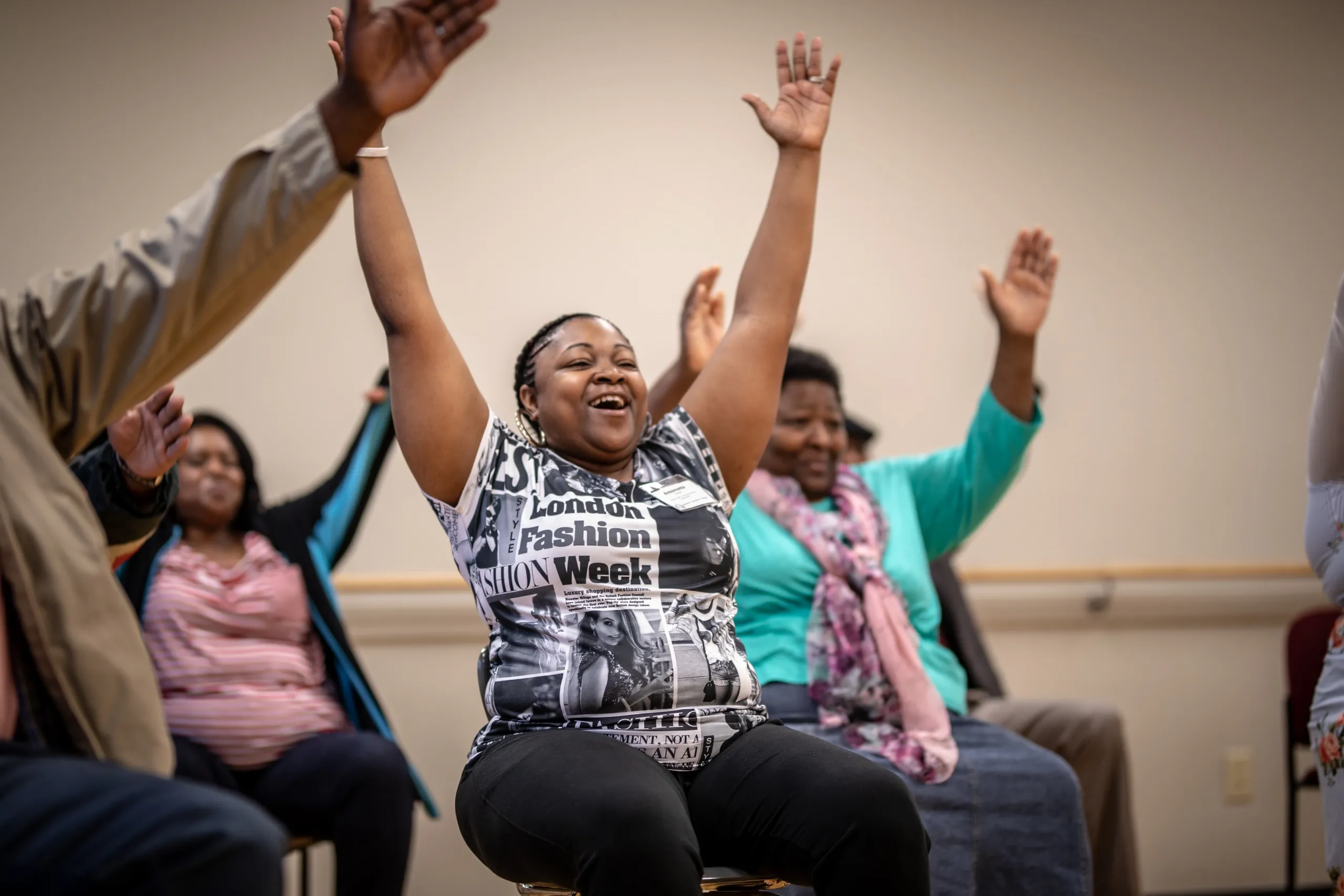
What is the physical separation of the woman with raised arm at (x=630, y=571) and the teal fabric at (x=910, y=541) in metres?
0.38

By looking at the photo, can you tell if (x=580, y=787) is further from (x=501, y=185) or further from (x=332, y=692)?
(x=501, y=185)

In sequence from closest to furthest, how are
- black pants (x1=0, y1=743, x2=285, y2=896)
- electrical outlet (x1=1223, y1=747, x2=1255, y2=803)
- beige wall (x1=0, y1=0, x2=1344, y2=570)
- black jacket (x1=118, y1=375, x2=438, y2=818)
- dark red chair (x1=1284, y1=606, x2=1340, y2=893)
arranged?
black pants (x1=0, y1=743, x2=285, y2=896) < black jacket (x1=118, y1=375, x2=438, y2=818) < dark red chair (x1=1284, y1=606, x2=1340, y2=893) < beige wall (x1=0, y1=0, x2=1344, y2=570) < electrical outlet (x1=1223, y1=747, x2=1255, y2=803)

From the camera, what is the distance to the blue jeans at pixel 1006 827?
6.19 ft

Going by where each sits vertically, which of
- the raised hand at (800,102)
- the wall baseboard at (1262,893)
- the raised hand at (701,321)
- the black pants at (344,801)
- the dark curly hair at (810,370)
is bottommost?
the wall baseboard at (1262,893)

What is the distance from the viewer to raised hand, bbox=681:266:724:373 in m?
2.17

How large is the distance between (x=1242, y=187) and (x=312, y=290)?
2.88m

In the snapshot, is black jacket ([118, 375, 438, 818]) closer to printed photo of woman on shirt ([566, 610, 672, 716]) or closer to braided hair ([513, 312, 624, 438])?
braided hair ([513, 312, 624, 438])

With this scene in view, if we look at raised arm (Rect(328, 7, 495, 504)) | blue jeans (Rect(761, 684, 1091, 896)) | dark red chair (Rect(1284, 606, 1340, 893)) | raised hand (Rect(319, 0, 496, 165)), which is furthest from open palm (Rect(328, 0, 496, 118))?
dark red chair (Rect(1284, 606, 1340, 893))

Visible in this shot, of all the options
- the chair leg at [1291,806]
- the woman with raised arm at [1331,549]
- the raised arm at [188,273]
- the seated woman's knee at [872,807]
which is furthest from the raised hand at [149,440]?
the chair leg at [1291,806]

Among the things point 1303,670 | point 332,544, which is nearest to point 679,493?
point 332,544

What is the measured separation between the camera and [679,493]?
1653mm

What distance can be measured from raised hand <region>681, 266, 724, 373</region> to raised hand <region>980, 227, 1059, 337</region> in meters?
0.49

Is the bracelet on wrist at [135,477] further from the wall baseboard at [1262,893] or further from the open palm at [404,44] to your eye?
the wall baseboard at [1262,893]

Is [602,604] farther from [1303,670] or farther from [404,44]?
[1303,670]
